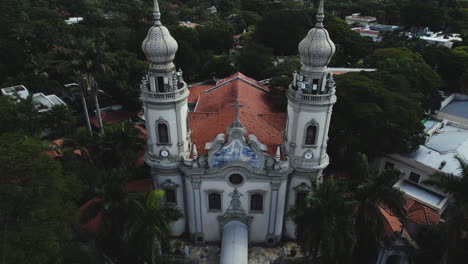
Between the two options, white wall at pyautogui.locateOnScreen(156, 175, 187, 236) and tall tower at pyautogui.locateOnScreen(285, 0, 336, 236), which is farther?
white wall at pyautogui.locateOnScreen(156, 175, 187, 236)

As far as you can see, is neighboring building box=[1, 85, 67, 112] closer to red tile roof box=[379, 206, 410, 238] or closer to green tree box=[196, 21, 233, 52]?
green tree box=[196, 21, 233, 52]

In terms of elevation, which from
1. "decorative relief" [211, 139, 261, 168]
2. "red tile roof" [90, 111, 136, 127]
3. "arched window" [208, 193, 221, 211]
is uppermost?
"decorative relief" [211, 139, 261, 168]

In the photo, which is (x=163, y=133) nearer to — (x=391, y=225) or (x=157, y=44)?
(x=157, y=44)

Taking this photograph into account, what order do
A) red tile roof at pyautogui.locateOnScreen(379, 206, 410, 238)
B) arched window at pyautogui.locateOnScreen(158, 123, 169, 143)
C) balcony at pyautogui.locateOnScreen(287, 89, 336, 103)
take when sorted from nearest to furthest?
balcony at pyautogui.locateOnScreen(287, 89, 336, 103) → arched window at pyautogui.locateOnScreen(158, 123, 169, 143) → red tile roof at pyautogui.locateOnScreen(379, 206, 410, 238)

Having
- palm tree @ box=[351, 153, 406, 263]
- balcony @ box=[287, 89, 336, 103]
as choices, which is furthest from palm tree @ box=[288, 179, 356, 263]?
balcony @ box=[287, 89, 336, 103]

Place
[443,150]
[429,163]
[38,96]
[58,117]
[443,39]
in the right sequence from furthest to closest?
[443,39] < [38,96] < [443,150] < [58,117] < [429,163]

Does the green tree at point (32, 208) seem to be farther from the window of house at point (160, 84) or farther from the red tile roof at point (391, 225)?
the red tile roof at point (391, 225)

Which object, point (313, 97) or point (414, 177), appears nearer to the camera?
point (313, 97)

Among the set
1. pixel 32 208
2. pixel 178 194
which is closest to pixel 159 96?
pixel 178 194
